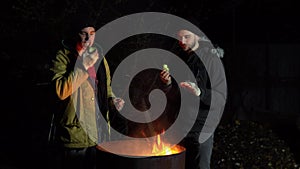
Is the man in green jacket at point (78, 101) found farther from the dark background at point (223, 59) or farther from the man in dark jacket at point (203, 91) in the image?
the dark background at point (223, 59)

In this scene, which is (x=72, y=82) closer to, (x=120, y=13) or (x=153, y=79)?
(x=153, y=79)

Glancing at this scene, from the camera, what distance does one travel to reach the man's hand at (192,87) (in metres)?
4.12

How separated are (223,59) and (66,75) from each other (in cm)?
670

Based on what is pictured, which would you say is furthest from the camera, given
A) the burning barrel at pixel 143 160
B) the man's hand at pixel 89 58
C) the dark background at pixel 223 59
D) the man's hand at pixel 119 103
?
the dark background at pixel 223 59

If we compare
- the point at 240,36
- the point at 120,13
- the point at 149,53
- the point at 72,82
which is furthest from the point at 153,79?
the point at 240,36

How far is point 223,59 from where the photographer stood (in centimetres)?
1012

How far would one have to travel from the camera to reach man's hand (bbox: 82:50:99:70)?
4082mm

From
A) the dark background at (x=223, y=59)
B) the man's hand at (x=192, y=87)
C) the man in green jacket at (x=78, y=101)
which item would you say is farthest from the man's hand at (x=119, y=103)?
the dark background at (x=223, y=59)

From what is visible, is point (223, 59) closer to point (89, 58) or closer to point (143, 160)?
point (89, 58)

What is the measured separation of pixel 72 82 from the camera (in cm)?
398

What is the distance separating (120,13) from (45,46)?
193 cm

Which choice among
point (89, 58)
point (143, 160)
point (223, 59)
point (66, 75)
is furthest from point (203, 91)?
point (223, 59)

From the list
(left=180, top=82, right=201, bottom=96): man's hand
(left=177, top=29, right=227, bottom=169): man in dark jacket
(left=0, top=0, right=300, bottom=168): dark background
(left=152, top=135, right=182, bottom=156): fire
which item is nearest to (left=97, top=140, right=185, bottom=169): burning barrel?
(left=152, top=135, right=182, bottom=156): fire

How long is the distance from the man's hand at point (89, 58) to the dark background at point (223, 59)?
12.6 feet
